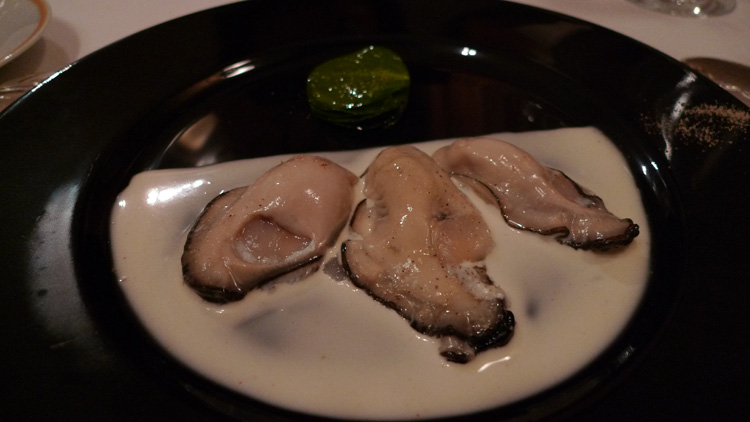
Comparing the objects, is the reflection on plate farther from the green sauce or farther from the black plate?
the green sauce

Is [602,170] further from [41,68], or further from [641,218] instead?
[41,68]

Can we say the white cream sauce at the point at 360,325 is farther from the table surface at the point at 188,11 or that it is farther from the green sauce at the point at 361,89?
the table surface at the point at 188,11

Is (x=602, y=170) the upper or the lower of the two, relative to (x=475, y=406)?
upper

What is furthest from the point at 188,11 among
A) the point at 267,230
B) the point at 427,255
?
the point at 427,255

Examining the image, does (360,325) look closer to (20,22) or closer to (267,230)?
(267,230)

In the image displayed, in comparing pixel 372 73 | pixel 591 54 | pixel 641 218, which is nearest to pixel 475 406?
pixel 641 218

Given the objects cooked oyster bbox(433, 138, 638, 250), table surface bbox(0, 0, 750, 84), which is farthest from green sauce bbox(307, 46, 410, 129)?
table surface bbox(0, 0, 750, 84)
